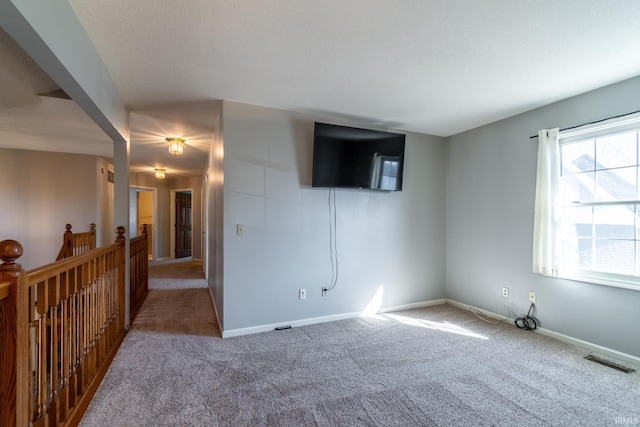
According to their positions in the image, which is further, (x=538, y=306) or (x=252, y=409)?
(x=538, y=306)

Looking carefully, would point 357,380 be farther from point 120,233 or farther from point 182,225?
point 182,225

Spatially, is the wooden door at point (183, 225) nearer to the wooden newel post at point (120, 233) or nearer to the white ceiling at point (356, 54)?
the white ceiling at point (356, 54)

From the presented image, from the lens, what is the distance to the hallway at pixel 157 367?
5.73 feet

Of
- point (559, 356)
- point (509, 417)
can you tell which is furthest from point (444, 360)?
point (559, 356)

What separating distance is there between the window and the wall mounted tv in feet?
5.08

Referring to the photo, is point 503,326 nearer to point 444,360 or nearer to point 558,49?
point 444,360

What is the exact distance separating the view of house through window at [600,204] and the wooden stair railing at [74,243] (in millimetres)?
5599

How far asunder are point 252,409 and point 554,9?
2.92 meters

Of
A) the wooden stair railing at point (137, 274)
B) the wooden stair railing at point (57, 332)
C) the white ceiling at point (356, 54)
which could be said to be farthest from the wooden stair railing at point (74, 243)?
the wooden stair railing at point (57, 332)

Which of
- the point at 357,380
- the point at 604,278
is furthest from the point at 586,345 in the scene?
the point at 357,380

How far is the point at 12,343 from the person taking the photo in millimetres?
1111

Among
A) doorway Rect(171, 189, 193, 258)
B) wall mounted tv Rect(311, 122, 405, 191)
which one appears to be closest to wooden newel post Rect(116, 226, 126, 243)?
wall mounted tv Rect(311, 122, 405, 191)

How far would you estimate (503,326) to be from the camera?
3.16m

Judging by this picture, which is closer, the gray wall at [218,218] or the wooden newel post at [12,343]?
the wooden newel post at [12,343]
